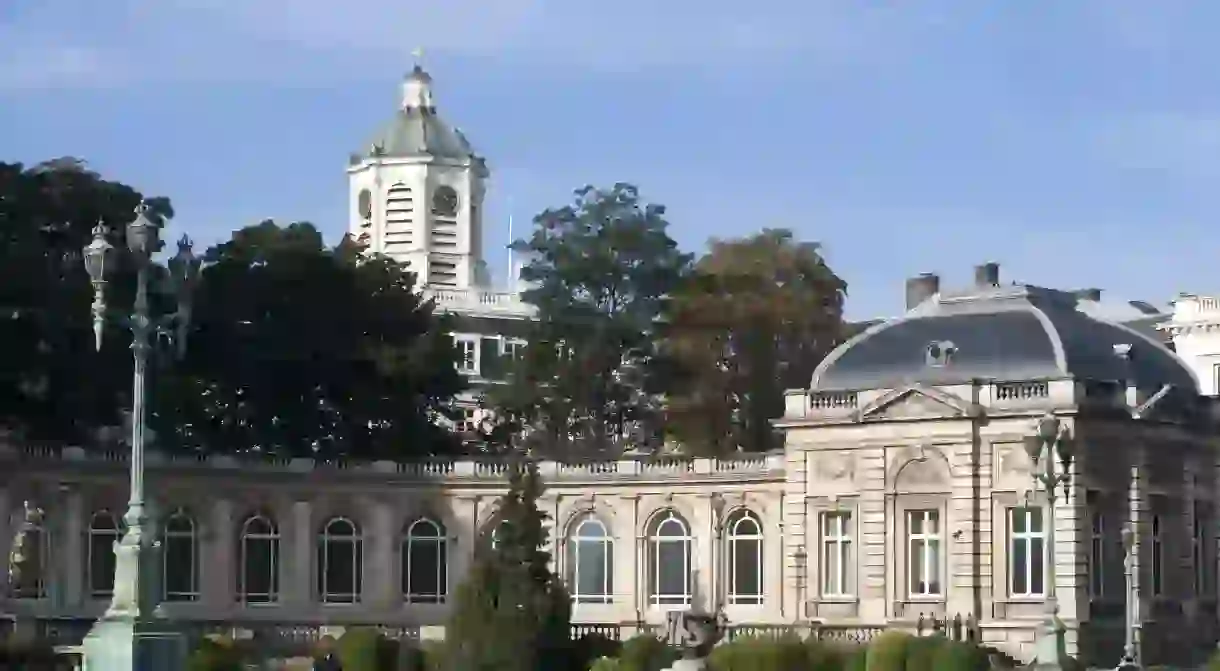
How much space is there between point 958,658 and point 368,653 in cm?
1131

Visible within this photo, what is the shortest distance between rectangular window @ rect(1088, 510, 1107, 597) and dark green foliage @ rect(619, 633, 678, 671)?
14.5 m

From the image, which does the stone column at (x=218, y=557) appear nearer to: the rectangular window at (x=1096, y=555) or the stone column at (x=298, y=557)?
the stone column at (x=298, y=557)

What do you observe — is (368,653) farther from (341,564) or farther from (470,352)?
(470,352)

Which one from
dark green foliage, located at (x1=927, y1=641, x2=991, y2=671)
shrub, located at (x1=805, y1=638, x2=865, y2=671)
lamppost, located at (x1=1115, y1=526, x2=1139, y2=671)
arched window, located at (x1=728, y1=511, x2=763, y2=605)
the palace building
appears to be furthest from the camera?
arched window, located at (x1=728, y1=511, x2=763, y2=605)

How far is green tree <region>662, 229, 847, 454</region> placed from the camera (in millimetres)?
80062

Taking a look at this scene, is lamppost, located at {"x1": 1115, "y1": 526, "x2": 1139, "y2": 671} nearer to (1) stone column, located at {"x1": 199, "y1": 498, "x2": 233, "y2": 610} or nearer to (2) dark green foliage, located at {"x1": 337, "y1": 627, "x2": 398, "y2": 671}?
(2) dark green foliage, located at {"x1": 337, "y1": 627, "x2": 398, "y2": 671}

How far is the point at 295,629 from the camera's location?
223 ft

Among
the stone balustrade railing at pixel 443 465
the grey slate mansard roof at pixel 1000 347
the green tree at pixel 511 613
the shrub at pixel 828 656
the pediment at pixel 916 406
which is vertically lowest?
the shrub at pixel 828 656

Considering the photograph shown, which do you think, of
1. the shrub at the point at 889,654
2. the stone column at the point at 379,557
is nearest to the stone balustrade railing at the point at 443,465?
the stone column at the point at 379,557

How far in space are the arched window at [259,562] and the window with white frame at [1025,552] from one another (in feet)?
63.3

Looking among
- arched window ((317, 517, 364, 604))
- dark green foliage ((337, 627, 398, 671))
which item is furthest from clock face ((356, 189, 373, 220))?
dark green foliage ((337, 627, 398, 671))

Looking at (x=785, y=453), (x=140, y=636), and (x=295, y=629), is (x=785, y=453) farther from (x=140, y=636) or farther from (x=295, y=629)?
(x=140, y=636)

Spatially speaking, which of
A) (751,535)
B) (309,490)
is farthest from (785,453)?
(309,490)

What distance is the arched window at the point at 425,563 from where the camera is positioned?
2933 inches
